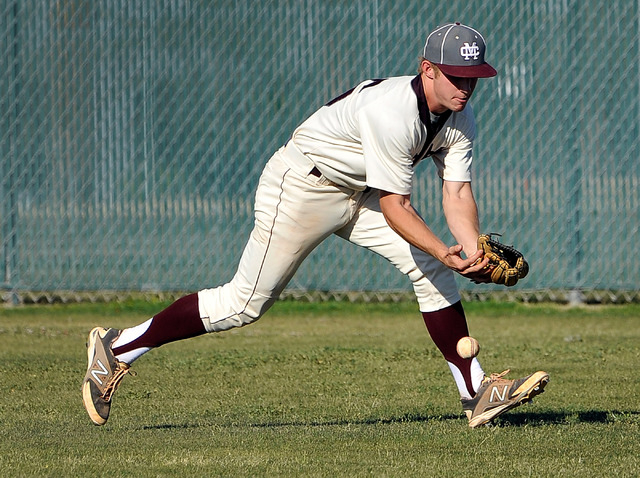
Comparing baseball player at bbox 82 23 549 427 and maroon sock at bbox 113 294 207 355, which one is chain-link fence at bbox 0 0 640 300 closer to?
baseball player at bbox 82 23 549 427

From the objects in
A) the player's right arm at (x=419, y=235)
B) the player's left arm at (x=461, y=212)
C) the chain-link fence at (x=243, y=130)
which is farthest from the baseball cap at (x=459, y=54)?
the chain-link fence at (x=243, y=130)

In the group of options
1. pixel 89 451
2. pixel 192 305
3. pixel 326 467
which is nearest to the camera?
pixel 326 467

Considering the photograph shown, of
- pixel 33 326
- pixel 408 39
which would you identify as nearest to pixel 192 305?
pixel 33 326

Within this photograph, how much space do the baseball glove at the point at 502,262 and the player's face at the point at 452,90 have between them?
2.01 ft

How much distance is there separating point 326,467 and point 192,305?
4.72 ft

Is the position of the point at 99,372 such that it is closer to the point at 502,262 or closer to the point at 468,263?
the point at 468,263

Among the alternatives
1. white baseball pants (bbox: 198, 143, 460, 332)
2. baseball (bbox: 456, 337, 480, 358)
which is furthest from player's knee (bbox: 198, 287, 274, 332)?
baseball (bbox: 456, 337, 480, 358)

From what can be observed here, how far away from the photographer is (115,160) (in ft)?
36.6

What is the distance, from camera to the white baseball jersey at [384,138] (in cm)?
511

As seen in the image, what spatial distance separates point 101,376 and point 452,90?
2.23 m

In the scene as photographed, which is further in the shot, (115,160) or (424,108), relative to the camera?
(115,160)

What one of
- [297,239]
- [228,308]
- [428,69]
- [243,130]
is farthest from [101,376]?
[243,130]

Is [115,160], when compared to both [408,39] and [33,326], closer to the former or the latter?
[33,326]

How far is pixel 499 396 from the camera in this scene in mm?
5215
